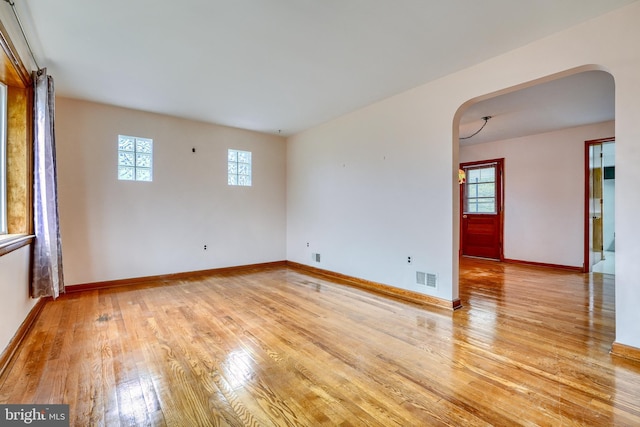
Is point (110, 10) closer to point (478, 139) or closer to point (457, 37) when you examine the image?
point (457, 37)

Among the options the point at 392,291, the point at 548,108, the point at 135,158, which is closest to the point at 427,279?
the point at 392,291

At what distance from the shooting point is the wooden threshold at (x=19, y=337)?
2.11 meters

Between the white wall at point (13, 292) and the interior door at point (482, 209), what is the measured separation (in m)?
7.67

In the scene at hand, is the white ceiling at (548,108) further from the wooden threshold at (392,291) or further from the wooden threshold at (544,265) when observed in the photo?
the wooden threshold at (392,291)

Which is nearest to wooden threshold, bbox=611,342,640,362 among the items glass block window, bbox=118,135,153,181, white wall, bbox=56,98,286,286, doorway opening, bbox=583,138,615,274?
doorway opening, bbox=583,138,615,274

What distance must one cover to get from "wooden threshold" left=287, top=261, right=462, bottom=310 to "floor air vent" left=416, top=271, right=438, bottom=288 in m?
0.14

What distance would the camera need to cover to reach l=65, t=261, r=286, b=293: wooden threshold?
4.21m

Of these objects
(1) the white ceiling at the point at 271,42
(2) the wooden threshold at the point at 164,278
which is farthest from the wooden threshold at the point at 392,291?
(1) the white ceiling at the point at 271,42

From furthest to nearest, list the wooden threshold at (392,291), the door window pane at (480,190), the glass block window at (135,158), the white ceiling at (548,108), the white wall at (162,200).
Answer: the door window pane at (480,190)
the glass block window at (135,158)
the white wall at (162,200)
the white ceiling at (548,108)
the wooden threshold at (392,291)

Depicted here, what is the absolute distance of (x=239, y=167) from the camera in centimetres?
568

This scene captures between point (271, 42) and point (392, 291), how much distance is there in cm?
325

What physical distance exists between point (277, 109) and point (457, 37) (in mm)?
2654

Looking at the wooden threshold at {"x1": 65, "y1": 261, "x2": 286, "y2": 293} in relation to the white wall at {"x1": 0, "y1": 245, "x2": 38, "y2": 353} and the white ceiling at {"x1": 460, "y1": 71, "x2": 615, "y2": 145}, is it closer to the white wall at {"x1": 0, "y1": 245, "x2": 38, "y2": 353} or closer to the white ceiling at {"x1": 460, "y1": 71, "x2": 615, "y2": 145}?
the white wall at {"x1": 0, "y1": 245, "x2": 38, "y2": 353}

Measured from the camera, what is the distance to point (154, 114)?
4730mm
